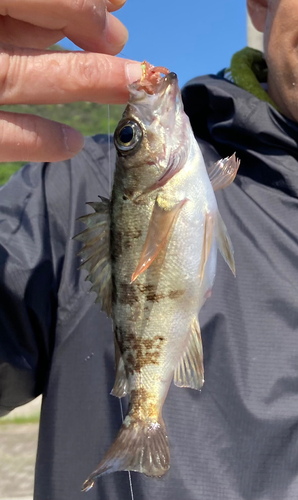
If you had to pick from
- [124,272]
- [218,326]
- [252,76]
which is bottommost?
[218,326]

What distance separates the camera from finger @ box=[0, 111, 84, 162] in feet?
3.55

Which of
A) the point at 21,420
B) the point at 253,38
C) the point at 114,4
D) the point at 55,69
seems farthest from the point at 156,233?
the point at 253,38

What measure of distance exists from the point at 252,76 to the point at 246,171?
2.38ft

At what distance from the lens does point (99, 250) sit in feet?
4.28

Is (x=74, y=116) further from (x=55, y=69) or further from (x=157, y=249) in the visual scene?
(x=157, y=249)

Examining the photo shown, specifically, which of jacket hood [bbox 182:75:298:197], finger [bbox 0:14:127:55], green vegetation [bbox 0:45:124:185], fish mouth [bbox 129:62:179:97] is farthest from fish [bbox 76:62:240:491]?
green vegetation [bbox 0:45:124:185]

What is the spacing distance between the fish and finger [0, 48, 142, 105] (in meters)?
0.08

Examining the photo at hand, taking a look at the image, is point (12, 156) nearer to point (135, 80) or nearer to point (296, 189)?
point (135, 80)

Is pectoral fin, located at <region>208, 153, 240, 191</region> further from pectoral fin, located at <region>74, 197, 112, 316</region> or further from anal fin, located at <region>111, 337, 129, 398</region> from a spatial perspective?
anal fin, located at <region>111, 337, 129, 398</region>

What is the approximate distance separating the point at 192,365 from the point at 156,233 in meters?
0.40

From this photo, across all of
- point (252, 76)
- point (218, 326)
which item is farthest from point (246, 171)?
point (218, 326)

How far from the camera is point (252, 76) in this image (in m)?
2.56

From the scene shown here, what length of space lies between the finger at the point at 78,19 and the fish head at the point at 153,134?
17cm

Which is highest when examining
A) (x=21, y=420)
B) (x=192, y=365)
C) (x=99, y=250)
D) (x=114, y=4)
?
(x=114, y=4)
